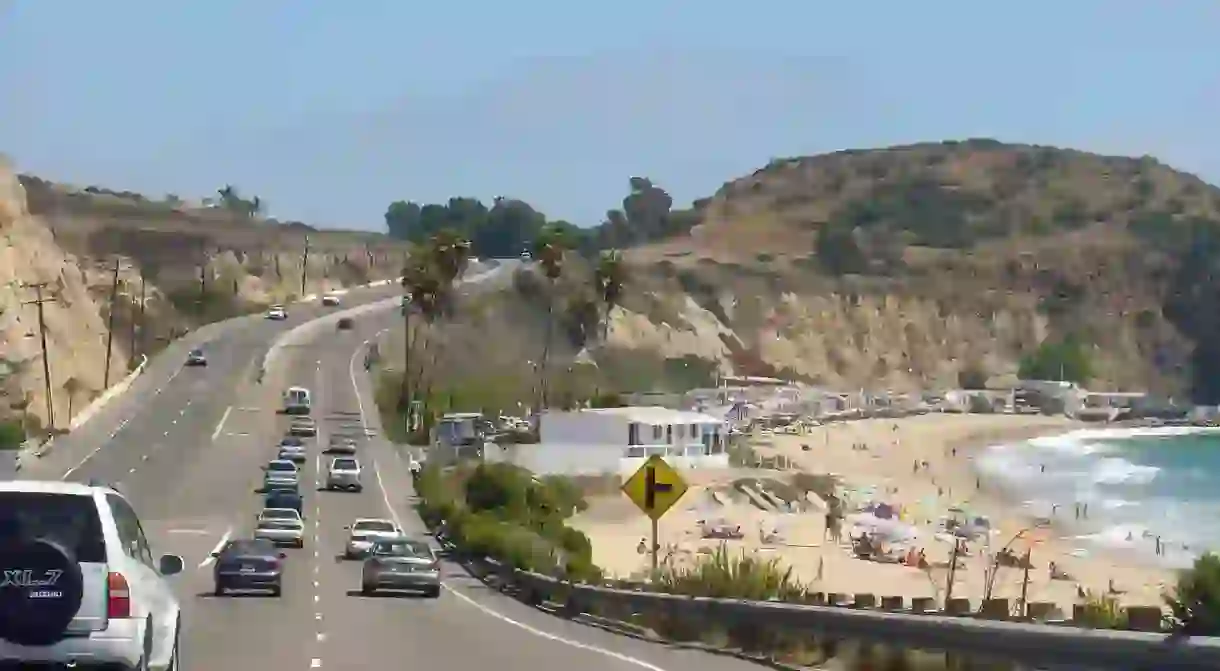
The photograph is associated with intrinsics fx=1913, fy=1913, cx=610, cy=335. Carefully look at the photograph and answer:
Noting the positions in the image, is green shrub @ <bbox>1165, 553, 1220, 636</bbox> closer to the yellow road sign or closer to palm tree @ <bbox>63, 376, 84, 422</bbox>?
the yellow road sign

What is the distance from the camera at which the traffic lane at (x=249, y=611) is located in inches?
847

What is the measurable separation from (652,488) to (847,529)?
1826 inches

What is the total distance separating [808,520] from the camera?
77.4m

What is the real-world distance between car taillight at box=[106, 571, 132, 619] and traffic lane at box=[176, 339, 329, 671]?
7279mm

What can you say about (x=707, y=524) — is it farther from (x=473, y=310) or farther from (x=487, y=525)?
(x=473, y=310)

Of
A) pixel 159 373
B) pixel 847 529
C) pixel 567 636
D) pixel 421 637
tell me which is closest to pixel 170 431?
pixel 159 373

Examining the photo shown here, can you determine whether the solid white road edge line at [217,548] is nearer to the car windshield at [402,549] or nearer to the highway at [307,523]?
the highway at [307,523]

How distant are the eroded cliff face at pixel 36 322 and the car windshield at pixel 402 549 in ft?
173

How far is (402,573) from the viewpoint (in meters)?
36.0

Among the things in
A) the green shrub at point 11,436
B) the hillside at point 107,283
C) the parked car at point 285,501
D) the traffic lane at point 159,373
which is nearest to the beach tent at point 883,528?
the parked car at point 285,501

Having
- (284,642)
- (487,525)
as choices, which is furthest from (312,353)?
(284,642)

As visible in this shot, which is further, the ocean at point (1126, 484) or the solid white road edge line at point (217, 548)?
the ocean at point (1126, 484)

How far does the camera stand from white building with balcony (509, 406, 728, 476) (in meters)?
81.3

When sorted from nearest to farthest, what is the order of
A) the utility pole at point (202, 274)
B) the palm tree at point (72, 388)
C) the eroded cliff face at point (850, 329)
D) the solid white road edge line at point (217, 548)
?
1. the solid white road edge line at point (217, 548)
2. the palm tree at point (72, 388)
3. the utility pole at point (202, 274)
4. the eroded cliff face at point (850, 329)
